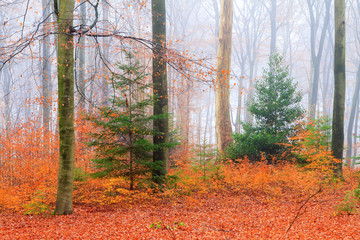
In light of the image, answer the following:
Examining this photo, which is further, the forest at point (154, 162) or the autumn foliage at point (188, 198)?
the forest at point (154, 162)

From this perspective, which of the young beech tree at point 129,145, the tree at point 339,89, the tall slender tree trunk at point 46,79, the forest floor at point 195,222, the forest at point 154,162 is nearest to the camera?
the forest floor at point 195,222

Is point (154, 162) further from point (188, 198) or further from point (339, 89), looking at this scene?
point (339, 89)

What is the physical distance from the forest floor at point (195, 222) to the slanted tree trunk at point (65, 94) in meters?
0.96

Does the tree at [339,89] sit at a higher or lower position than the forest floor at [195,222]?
higher

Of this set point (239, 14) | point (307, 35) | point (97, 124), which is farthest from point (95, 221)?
point (307, 35)

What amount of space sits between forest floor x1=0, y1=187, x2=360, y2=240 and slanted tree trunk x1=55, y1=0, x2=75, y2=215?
3.14 feet

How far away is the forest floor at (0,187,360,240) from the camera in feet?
15.6

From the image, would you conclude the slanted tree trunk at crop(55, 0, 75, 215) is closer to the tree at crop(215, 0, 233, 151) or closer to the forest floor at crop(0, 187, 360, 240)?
the forest floor at crop(0, 187, 360, 240)

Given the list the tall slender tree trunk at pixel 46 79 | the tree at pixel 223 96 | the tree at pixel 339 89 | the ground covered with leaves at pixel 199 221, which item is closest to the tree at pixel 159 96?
the ground covered with leaves at pixel 199 221

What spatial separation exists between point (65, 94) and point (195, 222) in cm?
383

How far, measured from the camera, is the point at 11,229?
5.62 meters

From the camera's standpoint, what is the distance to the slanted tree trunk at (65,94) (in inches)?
223

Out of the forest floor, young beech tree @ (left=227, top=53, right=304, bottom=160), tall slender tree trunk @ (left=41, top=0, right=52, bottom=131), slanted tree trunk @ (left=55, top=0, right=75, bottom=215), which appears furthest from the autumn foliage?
tall slender tree trunk @ (left=41, top=0, right=52, bottom=131)

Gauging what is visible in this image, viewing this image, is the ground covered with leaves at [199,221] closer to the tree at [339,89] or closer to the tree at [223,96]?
the tree at [339,89]
